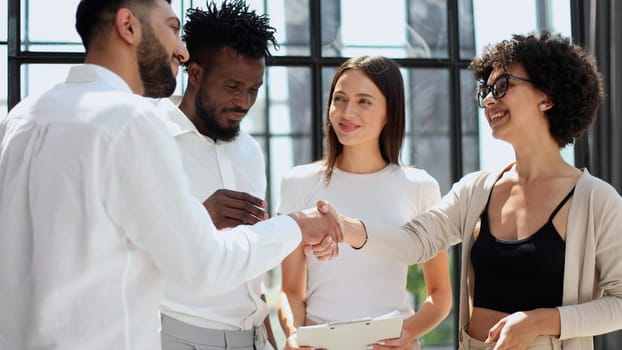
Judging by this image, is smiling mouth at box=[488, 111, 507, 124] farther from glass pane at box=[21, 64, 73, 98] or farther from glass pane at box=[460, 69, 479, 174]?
glass pane at box=[21, 64, 73, 98]

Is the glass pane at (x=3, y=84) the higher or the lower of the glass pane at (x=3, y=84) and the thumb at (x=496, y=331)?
the higher

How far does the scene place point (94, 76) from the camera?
2006mm

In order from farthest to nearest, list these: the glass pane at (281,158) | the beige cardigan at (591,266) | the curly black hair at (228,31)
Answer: the glass pane at (281,158) → the curly black hair at (228,31) → the beige cardigan at (591,266)

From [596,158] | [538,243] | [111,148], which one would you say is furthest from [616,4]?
[111,148]

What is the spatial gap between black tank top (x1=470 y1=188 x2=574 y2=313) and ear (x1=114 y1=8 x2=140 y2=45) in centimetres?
131

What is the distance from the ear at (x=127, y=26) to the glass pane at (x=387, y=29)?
2.40 metres

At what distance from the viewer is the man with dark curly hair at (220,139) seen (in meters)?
2.60

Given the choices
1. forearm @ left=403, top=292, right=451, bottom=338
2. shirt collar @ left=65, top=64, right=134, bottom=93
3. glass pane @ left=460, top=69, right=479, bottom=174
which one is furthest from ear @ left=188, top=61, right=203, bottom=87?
glass pane @ left=460, top=69, right=479, bottom=174

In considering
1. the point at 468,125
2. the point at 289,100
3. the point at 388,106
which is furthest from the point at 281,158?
the point at 388,106

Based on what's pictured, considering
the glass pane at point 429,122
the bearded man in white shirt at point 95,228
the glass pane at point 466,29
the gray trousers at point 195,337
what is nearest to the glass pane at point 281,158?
the glass pane at point 429,122

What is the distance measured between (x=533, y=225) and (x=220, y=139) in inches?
42.5

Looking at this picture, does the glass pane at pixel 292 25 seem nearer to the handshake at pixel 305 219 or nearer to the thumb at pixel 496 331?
the handshake at pixel 305 219

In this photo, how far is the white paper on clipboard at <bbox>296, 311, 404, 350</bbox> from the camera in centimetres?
252

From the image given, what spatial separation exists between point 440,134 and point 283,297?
176 cm
